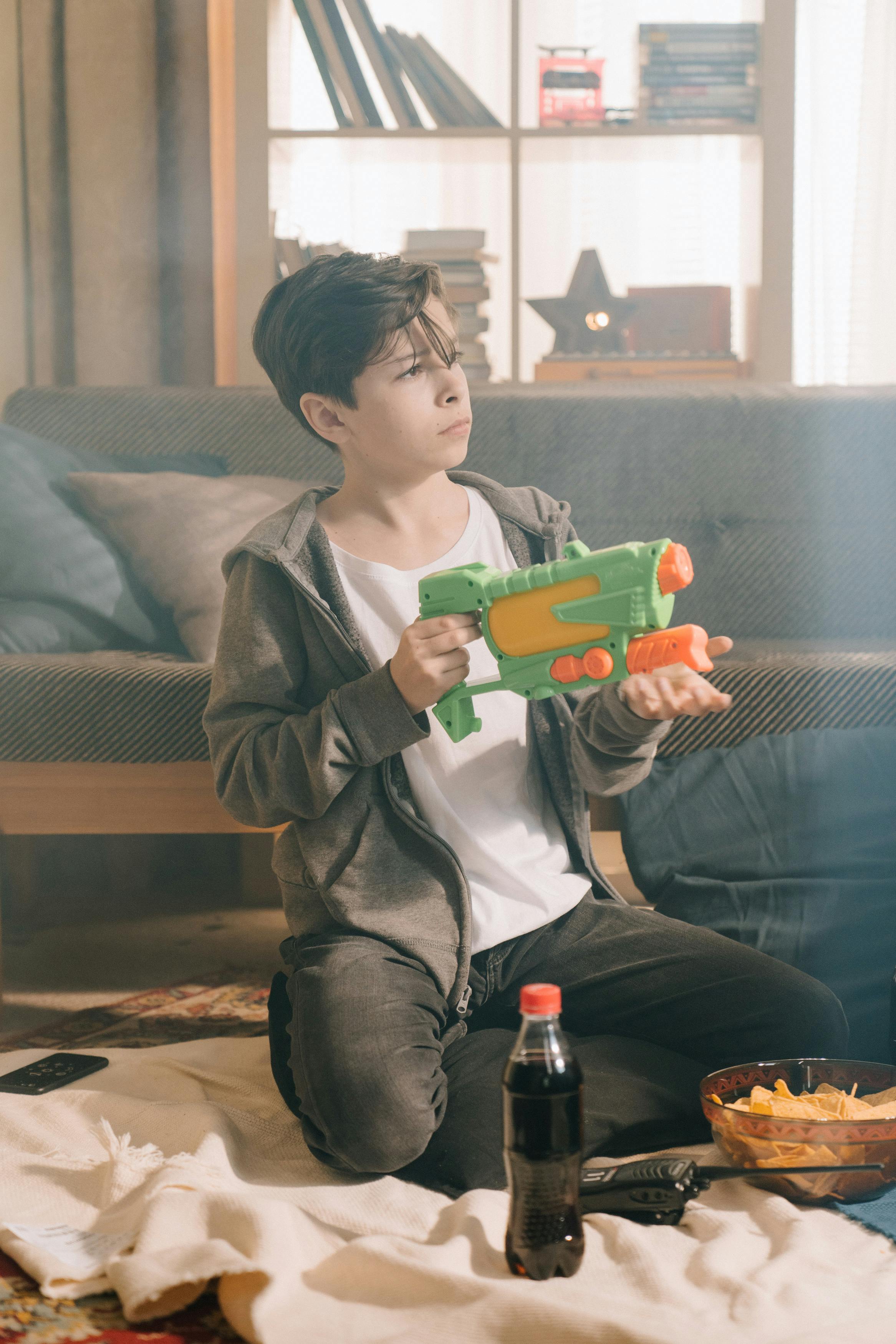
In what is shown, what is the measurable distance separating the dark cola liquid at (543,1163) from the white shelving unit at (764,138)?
168cm

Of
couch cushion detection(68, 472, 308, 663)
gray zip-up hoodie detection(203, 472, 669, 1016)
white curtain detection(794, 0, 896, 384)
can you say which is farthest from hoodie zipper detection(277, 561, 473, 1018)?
white curtain detection(794, 0, 896, 384)

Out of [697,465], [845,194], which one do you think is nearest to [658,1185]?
[697,465]

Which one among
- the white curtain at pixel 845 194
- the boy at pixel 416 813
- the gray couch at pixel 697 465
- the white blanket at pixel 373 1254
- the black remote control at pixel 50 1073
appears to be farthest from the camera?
the white curtain at pixel 845 194

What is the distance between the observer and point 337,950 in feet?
3.08

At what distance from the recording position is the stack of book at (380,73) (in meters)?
2.13

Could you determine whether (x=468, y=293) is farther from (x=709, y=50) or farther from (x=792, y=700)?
(x=792, y=700)

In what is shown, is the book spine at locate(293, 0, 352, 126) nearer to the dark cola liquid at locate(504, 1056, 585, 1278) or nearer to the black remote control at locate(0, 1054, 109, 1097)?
the black remote control at locate(0, 1054, 109, 1097)

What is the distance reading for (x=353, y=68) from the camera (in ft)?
7.08

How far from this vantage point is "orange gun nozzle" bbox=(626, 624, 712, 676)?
0.79 meters

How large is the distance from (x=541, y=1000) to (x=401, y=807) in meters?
0.30

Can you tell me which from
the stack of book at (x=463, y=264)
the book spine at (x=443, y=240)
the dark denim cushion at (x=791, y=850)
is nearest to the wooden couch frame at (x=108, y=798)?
the dark denim cushion at (x=791, y=850)

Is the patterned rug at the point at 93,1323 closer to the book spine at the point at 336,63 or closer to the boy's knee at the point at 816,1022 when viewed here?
the boy's knee at the point at 816,1022

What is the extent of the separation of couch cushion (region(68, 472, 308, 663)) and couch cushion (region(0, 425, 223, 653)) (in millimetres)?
27

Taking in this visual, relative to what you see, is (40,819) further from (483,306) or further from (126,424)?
(483,306)
